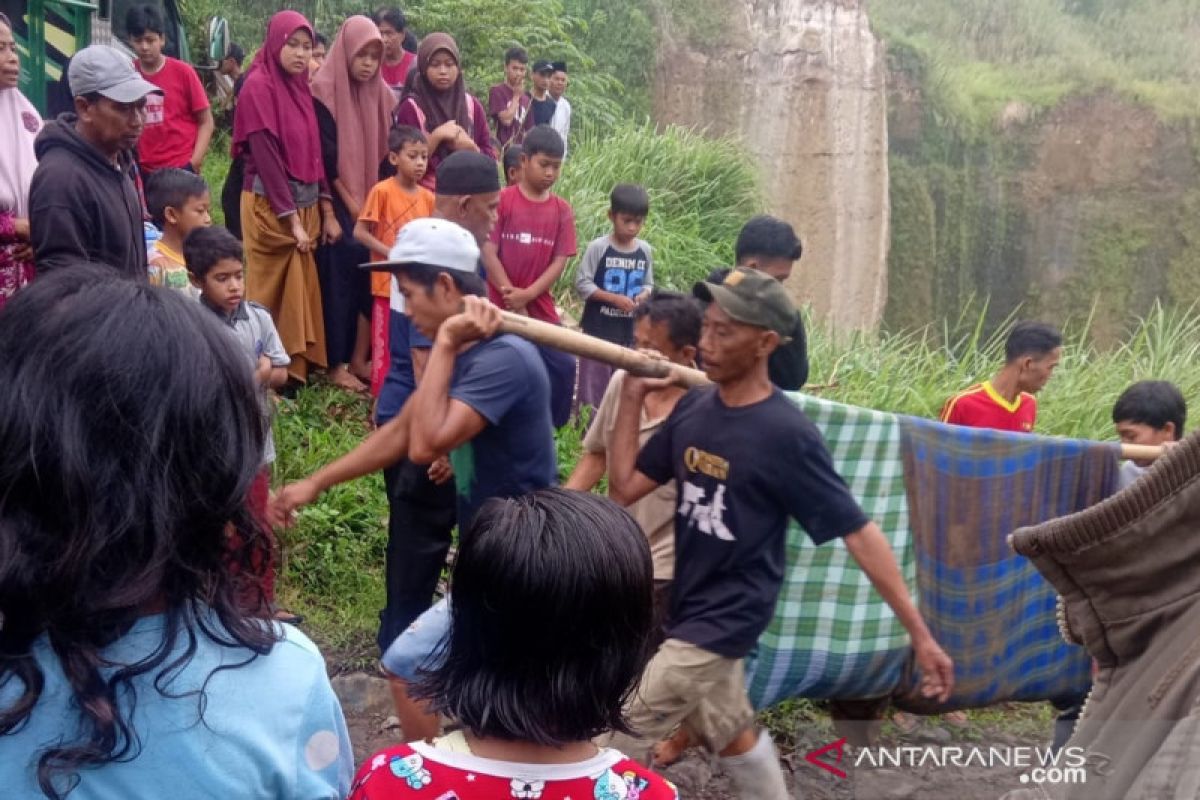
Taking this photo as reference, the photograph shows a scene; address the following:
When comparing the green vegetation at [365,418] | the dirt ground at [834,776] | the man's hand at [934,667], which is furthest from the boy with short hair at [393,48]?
the man's hand at [934,667]

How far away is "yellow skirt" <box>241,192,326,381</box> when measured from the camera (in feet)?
20.4

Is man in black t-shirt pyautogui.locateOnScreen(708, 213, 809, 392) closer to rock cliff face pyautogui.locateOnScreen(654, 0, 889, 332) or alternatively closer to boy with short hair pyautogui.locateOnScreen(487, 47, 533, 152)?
boy with short hair pyautogui.locateOnScreen(487, 47, 533, 152)

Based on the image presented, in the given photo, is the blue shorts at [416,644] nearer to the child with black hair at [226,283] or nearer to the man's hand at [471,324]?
the man's hand at [471,324]

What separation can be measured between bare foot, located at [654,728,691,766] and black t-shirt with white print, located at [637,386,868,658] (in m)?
0.97

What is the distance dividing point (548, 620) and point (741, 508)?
1.49 metres

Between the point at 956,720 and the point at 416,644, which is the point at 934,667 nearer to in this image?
the point at 416,644

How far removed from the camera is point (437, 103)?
700 centimetres

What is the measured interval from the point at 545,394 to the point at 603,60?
43.9 feet

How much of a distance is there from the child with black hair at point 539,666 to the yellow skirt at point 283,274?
189 inches

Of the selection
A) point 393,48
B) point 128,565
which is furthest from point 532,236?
point 128,565

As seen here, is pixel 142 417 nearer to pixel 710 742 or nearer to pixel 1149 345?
pixel 710 742

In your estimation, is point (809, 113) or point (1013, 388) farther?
point (809, 113)

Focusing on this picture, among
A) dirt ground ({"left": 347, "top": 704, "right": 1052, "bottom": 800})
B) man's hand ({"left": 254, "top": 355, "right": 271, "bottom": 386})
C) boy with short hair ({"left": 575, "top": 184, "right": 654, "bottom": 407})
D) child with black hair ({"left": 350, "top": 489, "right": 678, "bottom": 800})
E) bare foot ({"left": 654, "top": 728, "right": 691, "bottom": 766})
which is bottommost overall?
dirt ground ({"left": 347, "top": 704, "right": 1052, "bottom": 800})

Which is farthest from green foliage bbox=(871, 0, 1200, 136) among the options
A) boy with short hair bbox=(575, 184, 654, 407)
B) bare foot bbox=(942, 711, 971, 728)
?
bare foot bbox=(942, 711, 971, 728)
